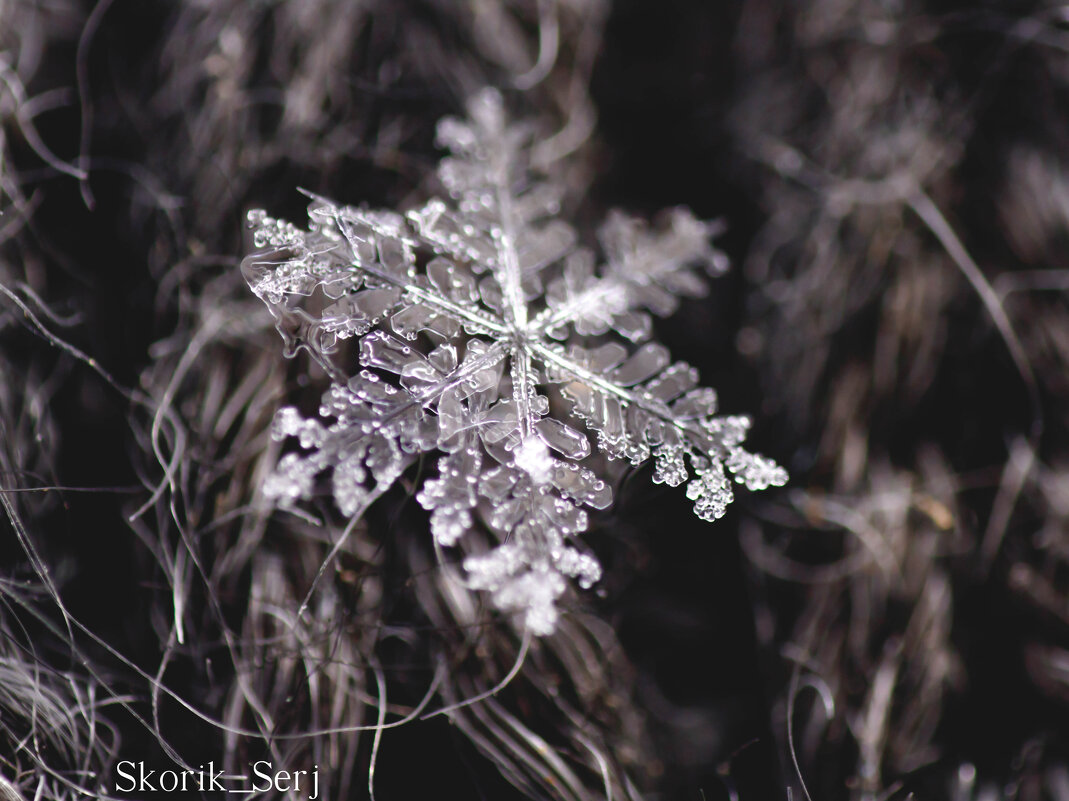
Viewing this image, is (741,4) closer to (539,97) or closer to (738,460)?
(539,97)

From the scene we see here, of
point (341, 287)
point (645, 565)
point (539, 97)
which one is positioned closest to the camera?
point (341, 287)

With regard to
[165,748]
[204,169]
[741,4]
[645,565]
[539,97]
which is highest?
[741,4]

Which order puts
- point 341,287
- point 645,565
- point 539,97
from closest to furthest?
point 341,287
point 645,565
point 539,97

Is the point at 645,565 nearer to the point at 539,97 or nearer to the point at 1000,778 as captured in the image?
the point at 1000,778

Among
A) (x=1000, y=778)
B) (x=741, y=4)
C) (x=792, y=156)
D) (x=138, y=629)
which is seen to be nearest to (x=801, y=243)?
(x=792, y=156)

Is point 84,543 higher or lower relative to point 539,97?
lower

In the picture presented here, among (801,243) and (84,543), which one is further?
(801,243)

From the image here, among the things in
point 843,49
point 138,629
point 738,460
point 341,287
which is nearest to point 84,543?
point 138,629
